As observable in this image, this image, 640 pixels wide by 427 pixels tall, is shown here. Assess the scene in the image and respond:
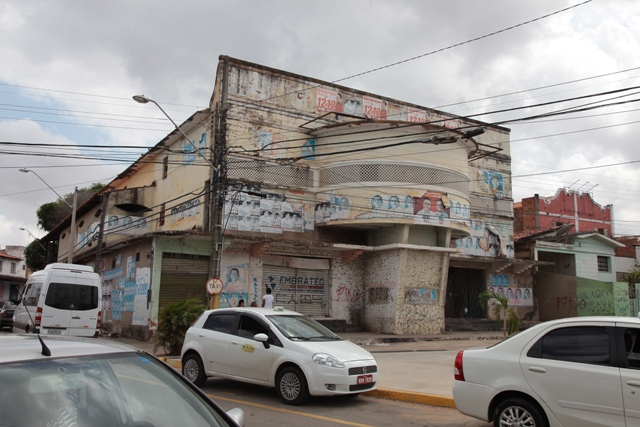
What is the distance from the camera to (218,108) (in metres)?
24.4

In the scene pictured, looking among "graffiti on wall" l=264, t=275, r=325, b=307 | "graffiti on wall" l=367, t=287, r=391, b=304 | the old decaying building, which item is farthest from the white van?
"graffiti on wall" l=367, t=287, r=391, b=304

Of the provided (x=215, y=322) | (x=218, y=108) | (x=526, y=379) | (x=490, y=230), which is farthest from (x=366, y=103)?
(x=526, y=379)

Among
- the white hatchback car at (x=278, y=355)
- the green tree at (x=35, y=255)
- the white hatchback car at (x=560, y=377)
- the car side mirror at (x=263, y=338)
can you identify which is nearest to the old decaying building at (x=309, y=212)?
the white hatchback car at (x=278, y=355)

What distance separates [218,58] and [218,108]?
2197 mm

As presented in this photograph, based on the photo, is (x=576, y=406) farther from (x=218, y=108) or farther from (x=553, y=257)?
(x=553, y=257)

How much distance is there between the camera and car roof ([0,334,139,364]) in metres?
2.85

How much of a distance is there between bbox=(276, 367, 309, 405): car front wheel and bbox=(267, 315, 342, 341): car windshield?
2.05 ft

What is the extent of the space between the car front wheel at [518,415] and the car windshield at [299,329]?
13.0 ft

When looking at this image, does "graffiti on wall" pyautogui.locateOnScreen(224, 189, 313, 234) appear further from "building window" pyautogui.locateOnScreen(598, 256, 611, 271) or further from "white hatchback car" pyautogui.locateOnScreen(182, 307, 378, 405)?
"building window" pyautogui.locateOnScreen(598, 256, 611, 271)

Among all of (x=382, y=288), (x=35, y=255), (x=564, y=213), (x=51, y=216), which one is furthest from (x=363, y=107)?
(x=35, y=255)

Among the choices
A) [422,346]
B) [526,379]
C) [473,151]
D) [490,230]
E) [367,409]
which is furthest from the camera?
[490,230]

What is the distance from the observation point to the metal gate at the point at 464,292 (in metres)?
31.2

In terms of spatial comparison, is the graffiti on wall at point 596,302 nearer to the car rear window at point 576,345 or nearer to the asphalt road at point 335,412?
the asphalt road at point 335,412

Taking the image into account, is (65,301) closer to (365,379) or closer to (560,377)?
(365,379)
